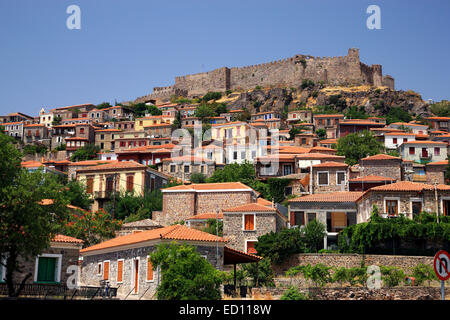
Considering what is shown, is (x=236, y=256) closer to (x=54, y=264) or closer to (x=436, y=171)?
(x=54, y=264)

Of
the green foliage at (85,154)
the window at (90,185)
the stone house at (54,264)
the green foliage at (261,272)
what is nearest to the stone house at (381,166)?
the green foliage at (261,272)

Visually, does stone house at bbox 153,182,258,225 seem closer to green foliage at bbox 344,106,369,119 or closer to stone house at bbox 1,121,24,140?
green foliage at bbox 344,106,369,119

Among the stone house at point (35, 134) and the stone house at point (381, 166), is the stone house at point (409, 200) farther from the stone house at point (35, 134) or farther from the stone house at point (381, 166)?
the stone house at point (35, 134)

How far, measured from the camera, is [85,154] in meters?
86.9

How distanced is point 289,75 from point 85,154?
2219 inches

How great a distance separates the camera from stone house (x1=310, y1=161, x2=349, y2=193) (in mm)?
51438

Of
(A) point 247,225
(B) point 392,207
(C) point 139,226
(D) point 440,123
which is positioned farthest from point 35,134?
(B) point 392,207

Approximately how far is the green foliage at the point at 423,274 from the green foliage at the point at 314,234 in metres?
8.41

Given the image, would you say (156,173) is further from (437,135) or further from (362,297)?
(437,135)

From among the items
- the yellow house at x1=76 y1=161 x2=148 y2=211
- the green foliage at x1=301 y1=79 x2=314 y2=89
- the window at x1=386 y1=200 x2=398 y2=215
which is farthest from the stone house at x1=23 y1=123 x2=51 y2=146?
the window at x1=386 y1=200 x2=398 y2=215

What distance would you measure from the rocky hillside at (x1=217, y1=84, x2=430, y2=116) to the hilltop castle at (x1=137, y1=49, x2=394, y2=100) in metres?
4.36

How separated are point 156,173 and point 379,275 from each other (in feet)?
110

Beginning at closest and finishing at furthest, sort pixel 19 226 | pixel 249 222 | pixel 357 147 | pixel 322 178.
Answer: pixel 19 226, pixel 249 222, pixel 322 178, pixel 357 147

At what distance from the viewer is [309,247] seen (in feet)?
126
